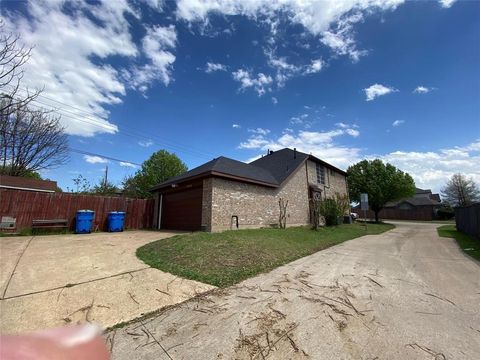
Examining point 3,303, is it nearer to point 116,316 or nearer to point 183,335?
point 116,316

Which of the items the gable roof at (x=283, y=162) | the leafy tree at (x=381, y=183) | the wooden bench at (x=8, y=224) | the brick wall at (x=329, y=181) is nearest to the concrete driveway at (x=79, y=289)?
the wooden bench at (x=8, y=224)

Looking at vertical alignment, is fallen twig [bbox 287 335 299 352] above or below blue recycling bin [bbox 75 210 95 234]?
below

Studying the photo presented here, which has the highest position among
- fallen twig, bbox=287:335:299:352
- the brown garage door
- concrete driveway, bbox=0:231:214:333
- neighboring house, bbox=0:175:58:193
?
neighboring house, bbox=0:175:58:193

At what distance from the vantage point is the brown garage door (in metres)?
13.9

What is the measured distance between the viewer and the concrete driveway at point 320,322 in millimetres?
3078

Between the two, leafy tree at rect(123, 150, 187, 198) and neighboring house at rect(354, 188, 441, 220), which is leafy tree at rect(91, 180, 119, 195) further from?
neighboring house at rect(354, 188, 441, 220)

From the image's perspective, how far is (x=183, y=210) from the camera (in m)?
15.3

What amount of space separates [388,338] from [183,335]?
2639 millimetres

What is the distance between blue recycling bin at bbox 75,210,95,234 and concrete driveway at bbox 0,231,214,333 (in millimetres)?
6060

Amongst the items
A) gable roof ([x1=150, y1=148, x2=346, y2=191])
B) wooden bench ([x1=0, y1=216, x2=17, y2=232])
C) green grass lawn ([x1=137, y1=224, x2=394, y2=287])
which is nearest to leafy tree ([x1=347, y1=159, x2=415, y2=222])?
gable roof ([x1=150, y1=148, x2=346, y2=191])

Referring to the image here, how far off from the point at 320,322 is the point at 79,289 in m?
4.27

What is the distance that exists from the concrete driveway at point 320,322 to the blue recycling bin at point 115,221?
11443 mm

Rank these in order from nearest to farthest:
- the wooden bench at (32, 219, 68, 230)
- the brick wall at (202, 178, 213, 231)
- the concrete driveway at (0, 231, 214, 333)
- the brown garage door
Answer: the concrete driveway at (0, 231, 214, 333) → the wooden bench at (32, 219, 68, 230) → the brick wall at (202, 178, 213, 231) → the brown garage door

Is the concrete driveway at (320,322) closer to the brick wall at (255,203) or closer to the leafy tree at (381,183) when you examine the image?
the brick wall at (255,203)
